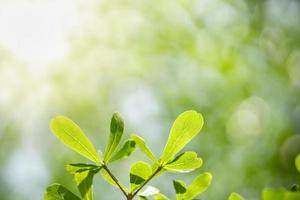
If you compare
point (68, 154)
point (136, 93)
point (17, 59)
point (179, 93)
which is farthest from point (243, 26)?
point (17, 59)

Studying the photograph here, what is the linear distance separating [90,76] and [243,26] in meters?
2.77

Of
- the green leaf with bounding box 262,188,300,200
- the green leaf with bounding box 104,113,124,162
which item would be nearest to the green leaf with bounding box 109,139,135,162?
the green leaf with bounding box 104,113,124,162

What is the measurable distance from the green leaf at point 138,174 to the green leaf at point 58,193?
0.09 metres

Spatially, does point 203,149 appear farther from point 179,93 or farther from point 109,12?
point 109,12

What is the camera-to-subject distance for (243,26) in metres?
7.64

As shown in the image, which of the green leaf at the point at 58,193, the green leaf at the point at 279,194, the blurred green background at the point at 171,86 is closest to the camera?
the green leaf at the point at 279,194

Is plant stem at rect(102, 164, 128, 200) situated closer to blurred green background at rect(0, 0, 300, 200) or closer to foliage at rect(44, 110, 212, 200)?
foliage at rect(44, 110, 212, 200)

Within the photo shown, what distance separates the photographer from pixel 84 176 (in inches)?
29.9

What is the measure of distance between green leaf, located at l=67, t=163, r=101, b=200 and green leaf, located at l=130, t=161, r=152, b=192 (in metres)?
0.05

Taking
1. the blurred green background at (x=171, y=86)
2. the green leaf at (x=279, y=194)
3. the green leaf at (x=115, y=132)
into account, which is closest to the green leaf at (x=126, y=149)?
the green leaf at (x=115, y=132)

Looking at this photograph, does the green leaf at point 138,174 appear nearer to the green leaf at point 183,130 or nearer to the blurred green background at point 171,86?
the green leaf at point 183,130

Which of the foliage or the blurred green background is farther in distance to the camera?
the blurred green background

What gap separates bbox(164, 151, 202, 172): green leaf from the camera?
78 cm

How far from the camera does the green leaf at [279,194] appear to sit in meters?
0.54
